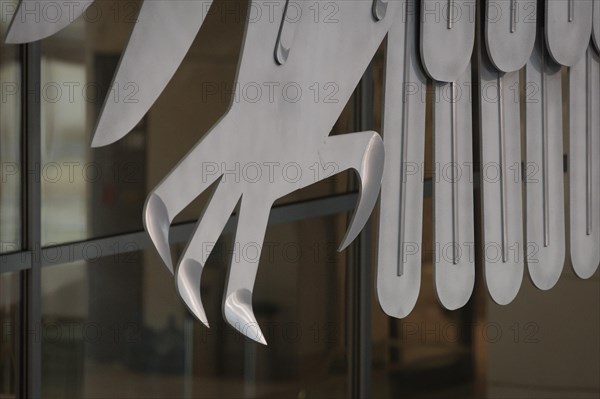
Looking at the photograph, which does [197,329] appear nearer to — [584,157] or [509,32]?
[584,157]

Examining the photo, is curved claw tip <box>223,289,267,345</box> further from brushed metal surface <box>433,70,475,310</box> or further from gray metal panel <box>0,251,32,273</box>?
gray metal panel <box>0,251,32,273</box>

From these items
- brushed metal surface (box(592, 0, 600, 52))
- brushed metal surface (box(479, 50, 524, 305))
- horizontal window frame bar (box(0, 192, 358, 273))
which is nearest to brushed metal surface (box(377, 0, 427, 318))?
brushed metal surface (box(479, 50, 524, 305))

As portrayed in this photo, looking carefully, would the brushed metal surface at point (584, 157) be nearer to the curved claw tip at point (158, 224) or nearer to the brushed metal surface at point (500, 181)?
the brushed metal surface at point (500, 181)

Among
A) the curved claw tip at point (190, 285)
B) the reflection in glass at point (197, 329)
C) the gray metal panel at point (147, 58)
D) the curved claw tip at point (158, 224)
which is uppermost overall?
the gray metal panel at point (147, 58)

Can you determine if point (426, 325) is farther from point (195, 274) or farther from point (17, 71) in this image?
point (195, 274)

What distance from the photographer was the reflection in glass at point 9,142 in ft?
7.47

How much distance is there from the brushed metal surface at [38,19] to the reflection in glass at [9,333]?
55.5 inches

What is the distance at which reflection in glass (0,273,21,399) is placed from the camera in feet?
7.58

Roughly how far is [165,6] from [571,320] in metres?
2.34

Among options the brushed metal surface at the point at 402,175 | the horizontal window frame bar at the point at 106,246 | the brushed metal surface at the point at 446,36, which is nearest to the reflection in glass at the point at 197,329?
the horizontal window frame bar at the point at 106,246

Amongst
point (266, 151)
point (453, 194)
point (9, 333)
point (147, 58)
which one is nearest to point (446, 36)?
point (453, 194)

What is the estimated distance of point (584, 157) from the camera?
5.02 feet

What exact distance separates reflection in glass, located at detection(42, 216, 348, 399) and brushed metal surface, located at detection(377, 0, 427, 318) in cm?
132

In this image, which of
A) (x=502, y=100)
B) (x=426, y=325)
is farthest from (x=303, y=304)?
(x=502, y=100)
